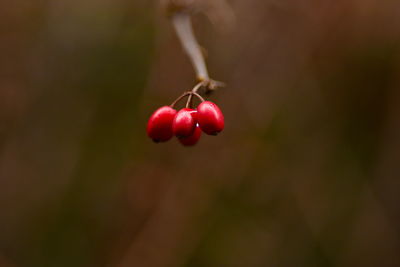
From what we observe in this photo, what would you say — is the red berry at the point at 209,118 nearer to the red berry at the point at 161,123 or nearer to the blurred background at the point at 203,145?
the red berry at the point at 161,123

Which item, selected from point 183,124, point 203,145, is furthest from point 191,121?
point 203,145

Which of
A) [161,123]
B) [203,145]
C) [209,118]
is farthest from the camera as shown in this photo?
[203,145]

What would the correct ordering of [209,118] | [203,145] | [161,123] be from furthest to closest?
[203,145] → [161,123] → [209,118]

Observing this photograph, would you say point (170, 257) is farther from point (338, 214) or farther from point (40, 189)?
point (338, 214)

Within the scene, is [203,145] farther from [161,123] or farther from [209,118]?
[209,118]

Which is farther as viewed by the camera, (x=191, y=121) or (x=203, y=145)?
(x=203, y=145)

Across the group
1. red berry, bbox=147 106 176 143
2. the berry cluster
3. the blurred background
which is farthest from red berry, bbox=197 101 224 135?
the blurred background
